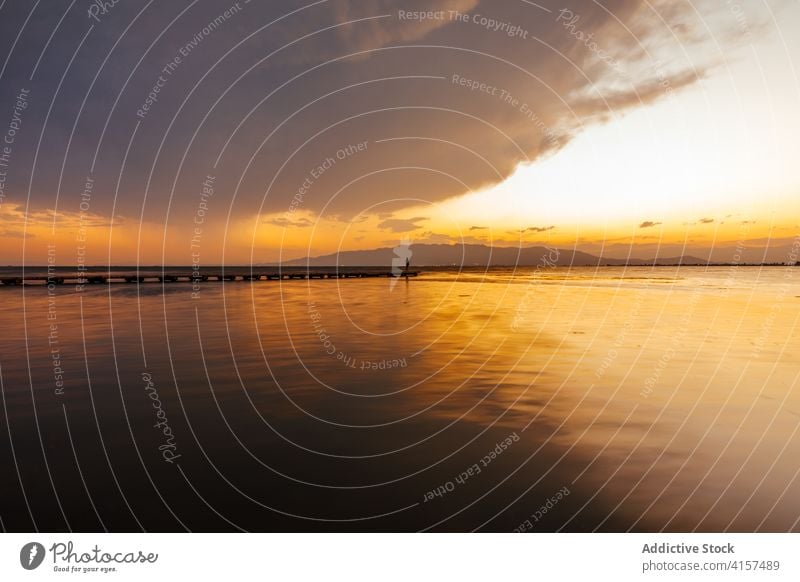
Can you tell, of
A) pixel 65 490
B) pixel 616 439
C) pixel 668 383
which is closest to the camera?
pixel 65 490

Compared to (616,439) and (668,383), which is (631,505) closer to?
(616,439)

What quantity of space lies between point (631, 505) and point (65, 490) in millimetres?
9357

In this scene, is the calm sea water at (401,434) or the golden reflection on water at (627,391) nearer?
the calm sea water at (401,434)

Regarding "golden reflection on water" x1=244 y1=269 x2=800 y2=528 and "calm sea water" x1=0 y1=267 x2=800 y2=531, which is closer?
"calm sea water" x1=0 y1=267 x2=800 y2=531

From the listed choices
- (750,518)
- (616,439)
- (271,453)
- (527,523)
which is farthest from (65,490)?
→ (750,518)

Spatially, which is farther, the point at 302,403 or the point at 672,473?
the point at 302,403

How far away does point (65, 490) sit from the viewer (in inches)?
343

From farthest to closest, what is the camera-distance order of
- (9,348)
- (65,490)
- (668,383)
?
(9,348) → (668,383) → (65,490)

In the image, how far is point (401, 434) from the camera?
37.5 ft

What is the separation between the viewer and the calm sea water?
8.19 m

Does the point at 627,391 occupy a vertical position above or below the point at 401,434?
above

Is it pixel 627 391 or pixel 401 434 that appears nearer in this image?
pixel 401 434

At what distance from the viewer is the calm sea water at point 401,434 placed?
26.9 feet
